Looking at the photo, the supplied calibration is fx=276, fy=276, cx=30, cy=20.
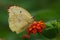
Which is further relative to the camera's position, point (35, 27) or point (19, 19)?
point (19, 19)

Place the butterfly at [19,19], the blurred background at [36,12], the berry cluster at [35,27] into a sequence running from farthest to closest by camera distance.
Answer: the blurred background at [36,12] → the butterfly at [19,19] → the berry cluster at [35,27]

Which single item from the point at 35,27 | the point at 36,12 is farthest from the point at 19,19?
the point at 36,12

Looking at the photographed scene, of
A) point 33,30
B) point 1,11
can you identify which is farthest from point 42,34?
point 1,11

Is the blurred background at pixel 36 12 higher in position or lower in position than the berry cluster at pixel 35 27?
lower

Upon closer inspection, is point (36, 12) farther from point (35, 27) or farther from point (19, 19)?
point (35, 27)

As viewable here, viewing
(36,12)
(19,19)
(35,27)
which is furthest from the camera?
(36,12)

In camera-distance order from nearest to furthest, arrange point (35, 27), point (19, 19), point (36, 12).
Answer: point (35, 27)
point (19, 19)
point (36, 12)
